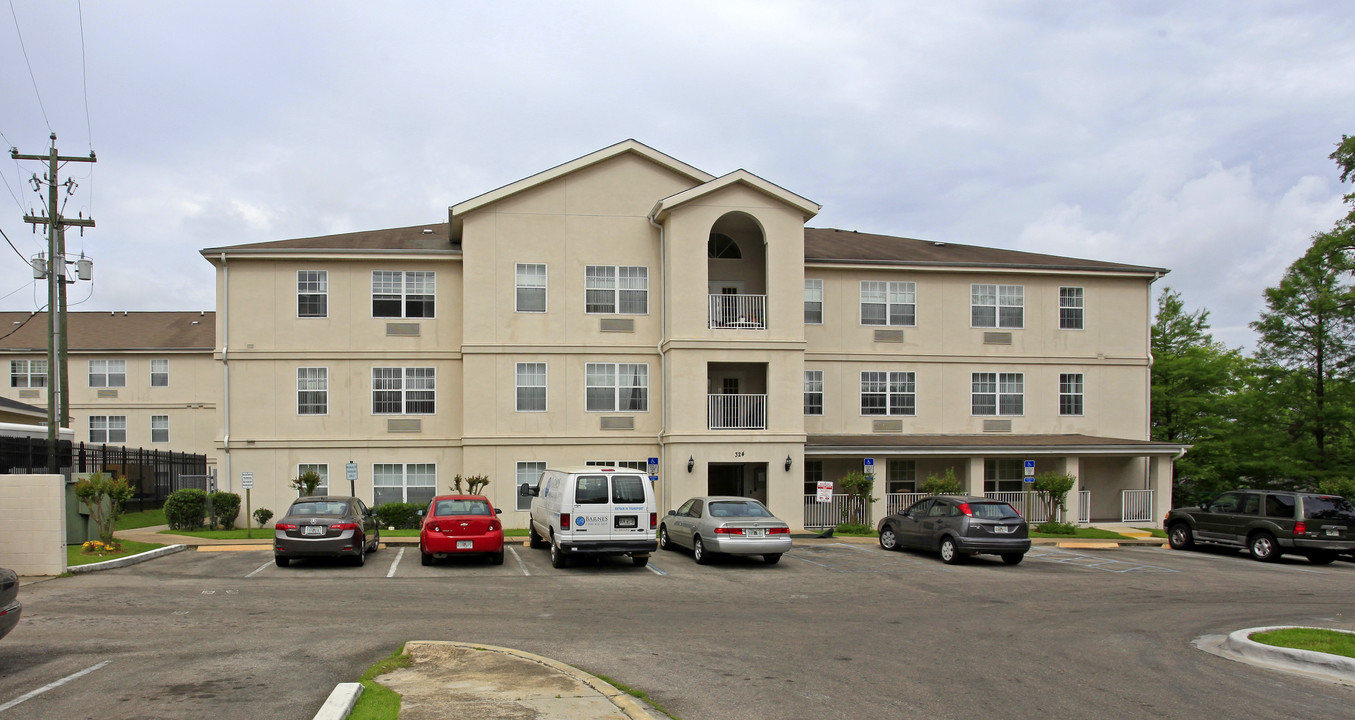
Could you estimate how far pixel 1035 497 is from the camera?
30219 mm

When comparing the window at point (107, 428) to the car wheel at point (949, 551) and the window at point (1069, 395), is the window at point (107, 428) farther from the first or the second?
the window at point (1069, 395)

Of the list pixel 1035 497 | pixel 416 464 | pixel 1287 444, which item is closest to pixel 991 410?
pixel 1035 497

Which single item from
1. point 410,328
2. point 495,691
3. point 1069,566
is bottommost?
point 1069,566

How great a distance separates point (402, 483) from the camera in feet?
92.9

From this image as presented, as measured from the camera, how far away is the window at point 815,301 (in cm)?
3045

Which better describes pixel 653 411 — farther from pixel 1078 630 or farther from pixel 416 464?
pixel 1078 630

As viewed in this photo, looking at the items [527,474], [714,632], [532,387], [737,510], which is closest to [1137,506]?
[737,510]

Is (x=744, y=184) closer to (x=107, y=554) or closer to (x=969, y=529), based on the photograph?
(x=969, y=529)

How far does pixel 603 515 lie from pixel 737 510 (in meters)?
3.13

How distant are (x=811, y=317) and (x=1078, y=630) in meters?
18.4

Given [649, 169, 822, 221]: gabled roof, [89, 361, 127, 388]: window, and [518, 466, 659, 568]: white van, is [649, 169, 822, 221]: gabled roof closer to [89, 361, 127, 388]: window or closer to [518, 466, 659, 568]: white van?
[518, 466, 659, 568]: white van

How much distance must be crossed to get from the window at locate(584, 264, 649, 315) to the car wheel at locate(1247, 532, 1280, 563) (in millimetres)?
17078

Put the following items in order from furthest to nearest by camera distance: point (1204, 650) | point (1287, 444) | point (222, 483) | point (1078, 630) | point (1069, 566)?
1. point (1287, 444)
2. point (222, 483)
3. point (1069, 566)
4. point (1078, 630)
5. point (1204, 650)

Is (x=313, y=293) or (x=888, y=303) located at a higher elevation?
(x=313, y=293)
